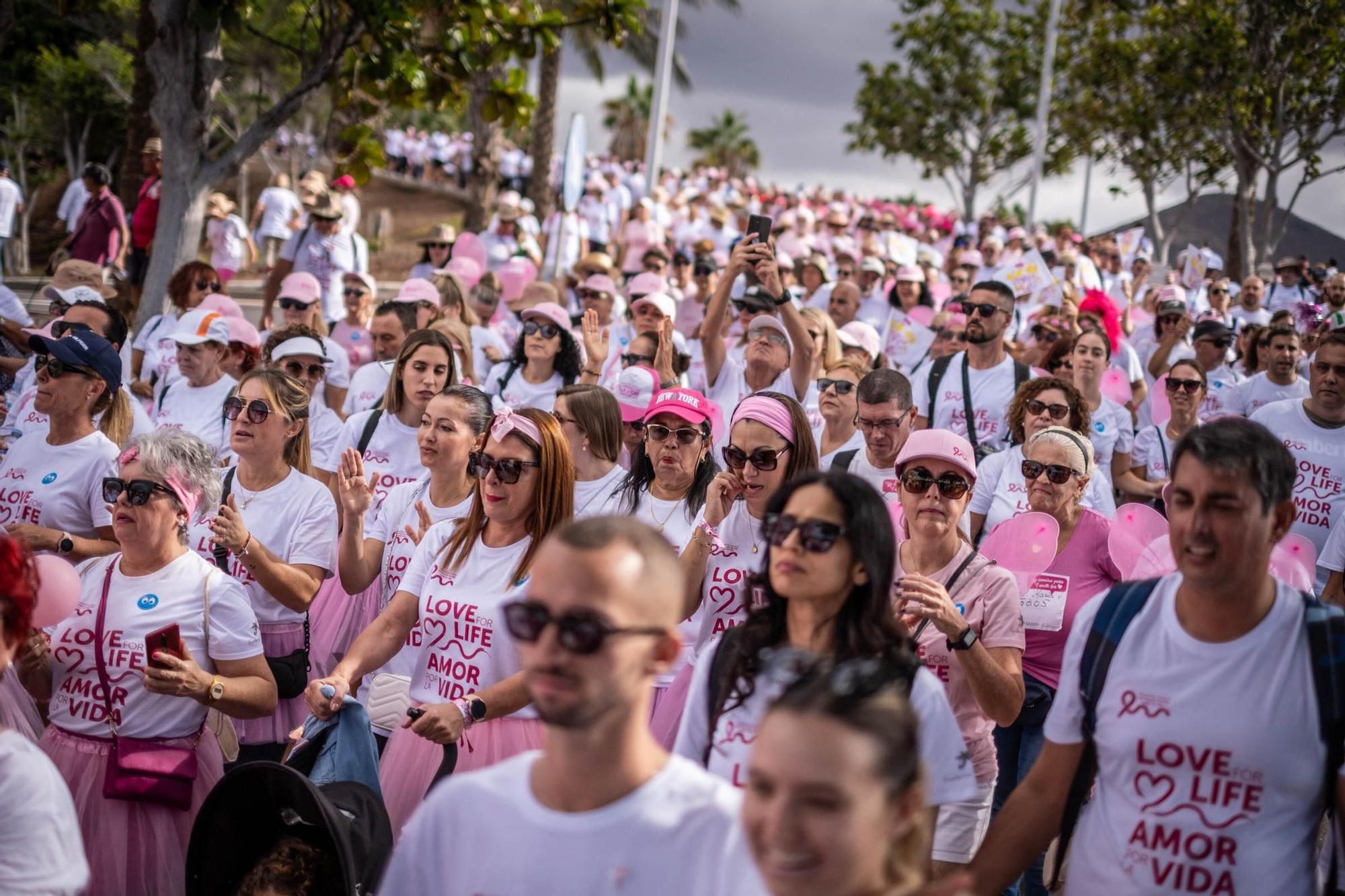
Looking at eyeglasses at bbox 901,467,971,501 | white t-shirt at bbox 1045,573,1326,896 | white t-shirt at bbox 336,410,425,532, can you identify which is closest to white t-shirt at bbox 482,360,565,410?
white t-shirt at bbox 336,410,425,532

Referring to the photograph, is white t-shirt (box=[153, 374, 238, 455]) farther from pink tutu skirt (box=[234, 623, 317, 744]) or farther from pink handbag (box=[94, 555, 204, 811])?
pink handbag (box=[94, 555, 204, 811])

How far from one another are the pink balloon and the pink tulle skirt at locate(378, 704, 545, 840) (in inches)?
43.1

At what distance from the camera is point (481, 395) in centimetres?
566

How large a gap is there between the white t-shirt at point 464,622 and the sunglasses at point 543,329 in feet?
12.3

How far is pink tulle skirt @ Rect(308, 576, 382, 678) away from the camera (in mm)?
5805

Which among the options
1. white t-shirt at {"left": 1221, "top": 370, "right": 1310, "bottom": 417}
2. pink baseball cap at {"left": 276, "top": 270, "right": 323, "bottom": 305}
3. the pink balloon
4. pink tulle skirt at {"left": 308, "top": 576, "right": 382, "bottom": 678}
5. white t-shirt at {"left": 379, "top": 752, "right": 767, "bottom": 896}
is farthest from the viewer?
pink baseball cap at {"left": 276, "top": 270, "right": 323, "bottom": 305}

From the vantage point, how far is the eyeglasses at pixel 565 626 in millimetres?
2408

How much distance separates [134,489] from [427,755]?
1.30 m

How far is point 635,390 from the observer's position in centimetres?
723

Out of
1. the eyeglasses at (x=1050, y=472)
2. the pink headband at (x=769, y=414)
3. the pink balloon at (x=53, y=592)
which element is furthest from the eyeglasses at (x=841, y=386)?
the pink balloon at (x=53, y=592)

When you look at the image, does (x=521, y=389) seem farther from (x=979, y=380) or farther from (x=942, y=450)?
(x=942, y=450)

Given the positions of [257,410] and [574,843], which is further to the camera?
Answer: [257,410]

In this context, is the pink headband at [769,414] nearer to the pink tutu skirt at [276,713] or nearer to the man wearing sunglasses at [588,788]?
the pink tutu skirt at [276,713]

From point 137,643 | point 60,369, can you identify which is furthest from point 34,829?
point 60,369
